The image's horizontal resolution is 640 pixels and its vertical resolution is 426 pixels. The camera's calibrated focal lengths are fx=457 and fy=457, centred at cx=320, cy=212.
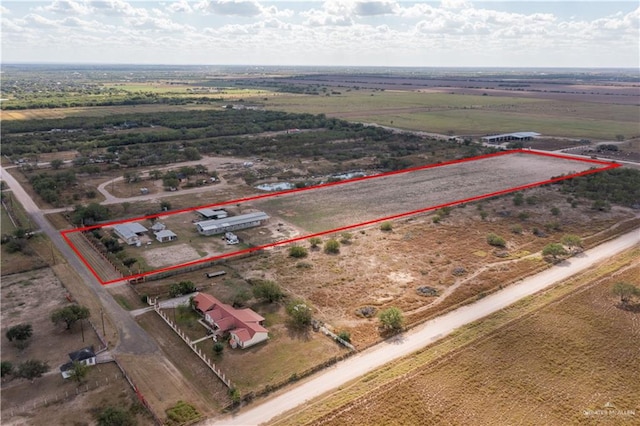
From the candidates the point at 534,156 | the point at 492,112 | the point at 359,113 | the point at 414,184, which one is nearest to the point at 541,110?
the point at 492,112

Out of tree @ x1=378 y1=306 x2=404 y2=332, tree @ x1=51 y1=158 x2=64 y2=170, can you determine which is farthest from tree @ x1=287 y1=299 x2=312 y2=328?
tree @ x1=51 y1=158 x2=64 y2=170

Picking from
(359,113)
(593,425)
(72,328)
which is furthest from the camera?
(359,113)

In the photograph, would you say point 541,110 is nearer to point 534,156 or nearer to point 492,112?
point 492,112

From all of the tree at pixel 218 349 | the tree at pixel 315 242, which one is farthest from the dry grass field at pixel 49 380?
the tree at pixel 315 242

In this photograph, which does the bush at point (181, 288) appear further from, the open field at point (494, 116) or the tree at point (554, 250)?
the open field at point (494, 116)

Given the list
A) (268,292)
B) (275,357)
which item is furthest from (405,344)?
(268,292)

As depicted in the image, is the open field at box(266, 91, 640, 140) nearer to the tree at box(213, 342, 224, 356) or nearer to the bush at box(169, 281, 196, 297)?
the bush at box(169, 281, 196, 297)

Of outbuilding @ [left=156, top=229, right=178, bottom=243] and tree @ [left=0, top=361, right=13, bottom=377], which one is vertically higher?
outbuilding @ [left=156, top=229, right=178, bottom=243]
